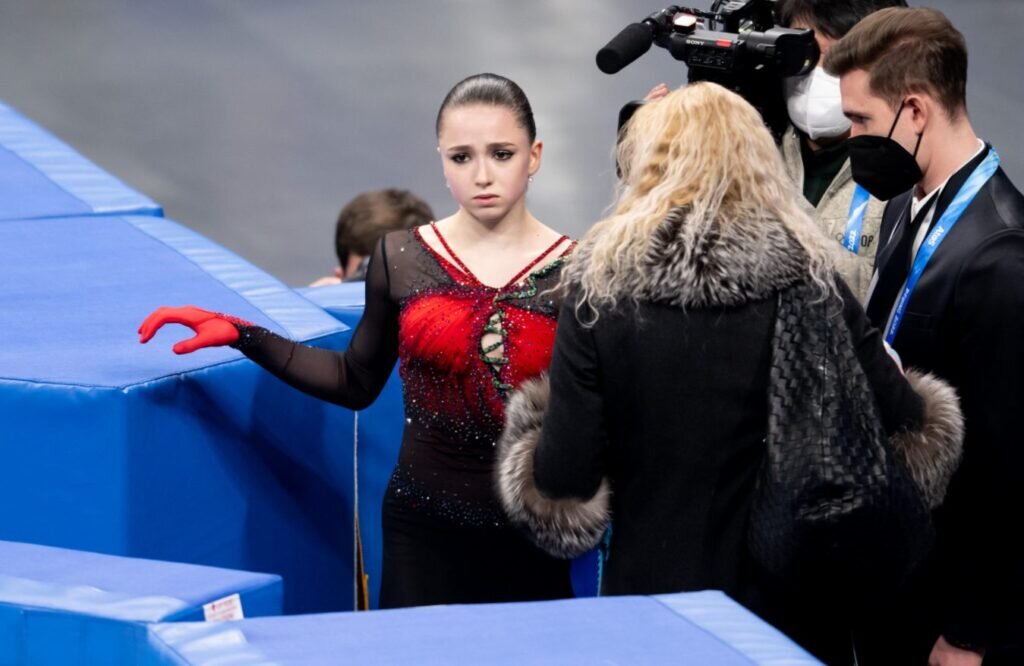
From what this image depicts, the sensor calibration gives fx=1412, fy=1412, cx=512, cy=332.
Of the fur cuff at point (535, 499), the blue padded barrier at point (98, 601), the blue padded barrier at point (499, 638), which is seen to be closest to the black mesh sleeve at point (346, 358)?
the fur cuff at point (535, 499)

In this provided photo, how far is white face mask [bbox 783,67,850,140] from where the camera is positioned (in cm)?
249

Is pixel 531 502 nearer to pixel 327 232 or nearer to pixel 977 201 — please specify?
pixel 977 201

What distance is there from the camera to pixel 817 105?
8.20 ft

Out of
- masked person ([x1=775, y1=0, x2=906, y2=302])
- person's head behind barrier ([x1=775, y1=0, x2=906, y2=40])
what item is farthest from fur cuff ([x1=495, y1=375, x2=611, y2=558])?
person's head behind barrier ([x1=775, y1=0, x2=906, y2=40])

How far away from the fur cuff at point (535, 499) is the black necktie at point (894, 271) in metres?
0.54

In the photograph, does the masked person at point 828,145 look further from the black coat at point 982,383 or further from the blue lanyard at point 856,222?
the black coat at point 982,383

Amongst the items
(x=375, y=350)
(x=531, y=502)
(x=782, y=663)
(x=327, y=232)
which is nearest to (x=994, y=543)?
(x=531, y=502)

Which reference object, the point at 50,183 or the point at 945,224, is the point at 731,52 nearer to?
the point at 945,224

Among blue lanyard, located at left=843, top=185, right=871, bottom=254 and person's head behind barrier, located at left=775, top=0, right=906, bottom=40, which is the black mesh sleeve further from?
person's head behind barrier, located at left=775, top=0, right=906, bottom=40

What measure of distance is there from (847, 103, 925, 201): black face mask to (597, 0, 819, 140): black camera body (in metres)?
0.44

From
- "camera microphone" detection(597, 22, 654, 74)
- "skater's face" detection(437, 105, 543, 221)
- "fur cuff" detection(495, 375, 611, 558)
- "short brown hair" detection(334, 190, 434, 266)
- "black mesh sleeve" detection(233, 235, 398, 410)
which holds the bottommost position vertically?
"fur cuff" detection(495, 375, 611, 558)

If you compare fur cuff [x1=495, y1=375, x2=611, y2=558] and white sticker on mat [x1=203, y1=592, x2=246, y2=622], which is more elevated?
fur cuff [x1=495, y1=375, x2=611, y2=558]

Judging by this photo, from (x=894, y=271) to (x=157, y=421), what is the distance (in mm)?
1120

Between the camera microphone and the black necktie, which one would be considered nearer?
the black necktie
